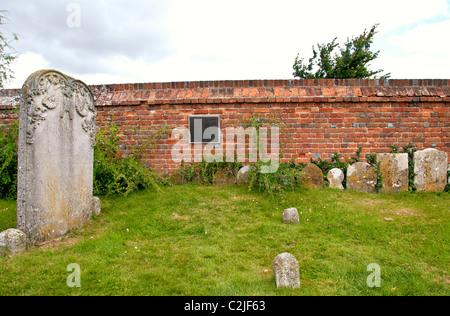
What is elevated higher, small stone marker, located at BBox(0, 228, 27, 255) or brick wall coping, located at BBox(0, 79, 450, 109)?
brick wall coping, located at BBox(0, 79, 450, 109)

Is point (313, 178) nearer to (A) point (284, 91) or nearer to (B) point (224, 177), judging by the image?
(B) point (224, 177)

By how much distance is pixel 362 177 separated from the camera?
599cm

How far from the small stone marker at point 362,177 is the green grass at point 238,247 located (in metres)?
0.42

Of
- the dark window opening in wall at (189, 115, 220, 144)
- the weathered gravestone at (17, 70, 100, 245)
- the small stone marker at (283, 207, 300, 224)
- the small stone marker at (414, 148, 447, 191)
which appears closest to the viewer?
the weathered gravestone at (17, 70, 100, 245)

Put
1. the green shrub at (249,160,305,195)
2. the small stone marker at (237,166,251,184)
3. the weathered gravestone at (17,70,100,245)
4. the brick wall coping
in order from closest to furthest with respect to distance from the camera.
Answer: the weathered gravestone at (17,70,100,245) → the green shrub at (249,160,305,195) → the small stone marker at (237,166,251,184) → the brick wall coping

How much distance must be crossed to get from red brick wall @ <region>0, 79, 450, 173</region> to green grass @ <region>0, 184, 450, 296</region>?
144 cm

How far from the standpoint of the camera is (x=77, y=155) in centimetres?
428

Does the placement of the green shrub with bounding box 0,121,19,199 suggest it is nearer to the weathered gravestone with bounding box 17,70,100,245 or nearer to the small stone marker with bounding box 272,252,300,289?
the weathered gravestone with bounding box 17,70,100,245

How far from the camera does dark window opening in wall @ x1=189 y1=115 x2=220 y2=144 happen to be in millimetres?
6512

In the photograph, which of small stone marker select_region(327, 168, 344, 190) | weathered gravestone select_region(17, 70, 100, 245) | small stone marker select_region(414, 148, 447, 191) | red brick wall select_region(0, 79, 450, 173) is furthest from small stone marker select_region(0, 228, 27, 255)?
small stone marker select_region(414, 148, 447, 191)

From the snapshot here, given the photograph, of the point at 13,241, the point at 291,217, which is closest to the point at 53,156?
the point at 13,241

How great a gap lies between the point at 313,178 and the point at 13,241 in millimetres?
5197

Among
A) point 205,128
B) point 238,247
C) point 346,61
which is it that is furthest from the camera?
point 346,61

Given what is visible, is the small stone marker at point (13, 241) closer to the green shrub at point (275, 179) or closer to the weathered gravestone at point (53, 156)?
the weathered gravestone at point (53, 156)
